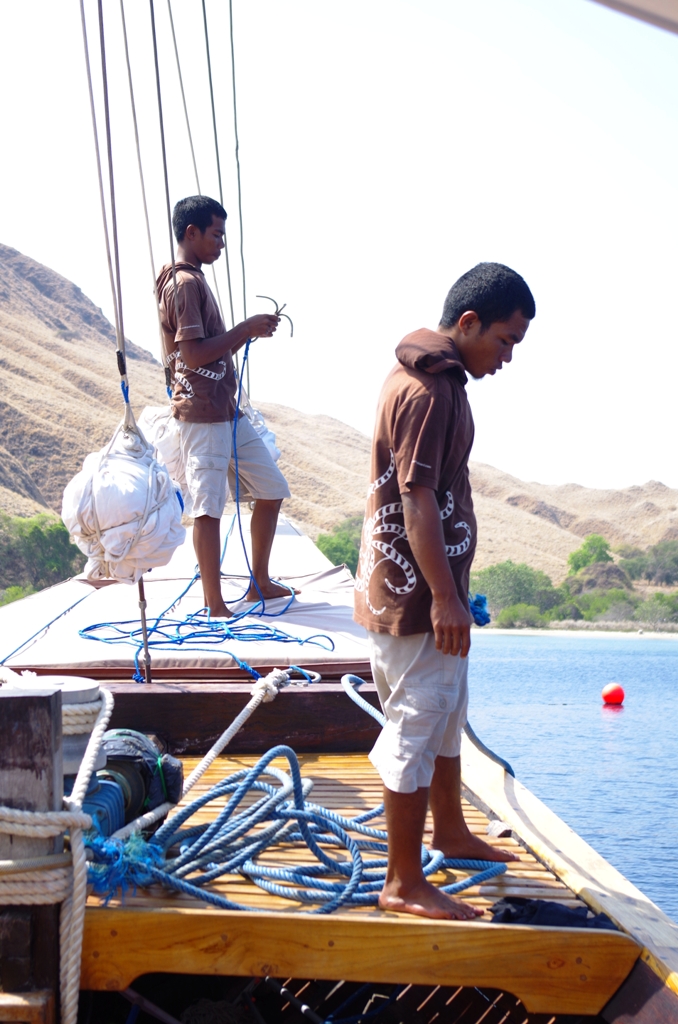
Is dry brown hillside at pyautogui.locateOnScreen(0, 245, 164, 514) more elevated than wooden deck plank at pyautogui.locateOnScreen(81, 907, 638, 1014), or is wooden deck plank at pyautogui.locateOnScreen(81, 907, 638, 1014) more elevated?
dry brown hillside at pyautogui.locateOnScreen(0, 245, 164, 514)

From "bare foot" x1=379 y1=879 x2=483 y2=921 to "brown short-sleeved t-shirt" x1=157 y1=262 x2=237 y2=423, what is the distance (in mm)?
2278

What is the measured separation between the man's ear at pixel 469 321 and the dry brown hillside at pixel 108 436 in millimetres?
33867

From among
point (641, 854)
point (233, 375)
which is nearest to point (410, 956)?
point (233, 375)

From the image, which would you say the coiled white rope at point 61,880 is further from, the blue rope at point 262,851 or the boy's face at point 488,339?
the boy's face at point 488,339

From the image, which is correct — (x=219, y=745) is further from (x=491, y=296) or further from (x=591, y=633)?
(x=591, y=633)

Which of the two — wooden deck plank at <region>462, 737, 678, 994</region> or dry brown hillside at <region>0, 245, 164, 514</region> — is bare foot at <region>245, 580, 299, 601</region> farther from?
dry brown hillside at <region>0, 245, 164, 514</region>

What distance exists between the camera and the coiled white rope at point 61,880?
4.96 feet

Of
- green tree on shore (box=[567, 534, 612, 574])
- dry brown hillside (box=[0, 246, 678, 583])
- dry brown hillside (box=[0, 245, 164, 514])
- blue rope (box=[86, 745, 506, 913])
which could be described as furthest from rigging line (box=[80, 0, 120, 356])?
green tree on shore (box=[567, 534, 612, 574])

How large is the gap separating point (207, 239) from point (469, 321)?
6.68ft

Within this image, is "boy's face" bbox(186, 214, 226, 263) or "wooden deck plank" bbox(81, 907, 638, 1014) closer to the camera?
"wooden deck plank" bbox(81, 907, 638, 1014)

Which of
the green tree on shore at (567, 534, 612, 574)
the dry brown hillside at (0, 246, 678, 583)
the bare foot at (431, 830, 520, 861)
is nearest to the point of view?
the bare foot at (431, 830, 520, 861)

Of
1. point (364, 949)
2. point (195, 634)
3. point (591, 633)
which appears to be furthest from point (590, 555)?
point (364, 949)

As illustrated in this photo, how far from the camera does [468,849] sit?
2021 millimetres

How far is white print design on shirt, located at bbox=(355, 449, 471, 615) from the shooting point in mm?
1843
